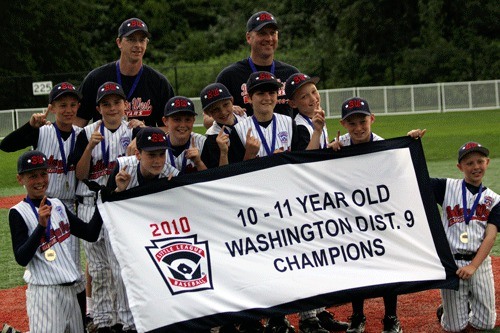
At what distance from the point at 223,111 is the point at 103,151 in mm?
1013

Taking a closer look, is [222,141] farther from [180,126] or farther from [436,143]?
[436,143]

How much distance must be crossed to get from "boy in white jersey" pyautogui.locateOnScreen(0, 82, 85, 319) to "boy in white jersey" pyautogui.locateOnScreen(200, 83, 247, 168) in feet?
3.54

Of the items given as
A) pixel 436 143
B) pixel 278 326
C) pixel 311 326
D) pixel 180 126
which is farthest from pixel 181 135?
pixel 436 143

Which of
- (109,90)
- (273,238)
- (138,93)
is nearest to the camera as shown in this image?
(273,238)

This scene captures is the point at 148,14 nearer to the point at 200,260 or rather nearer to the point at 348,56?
the point at 348,56

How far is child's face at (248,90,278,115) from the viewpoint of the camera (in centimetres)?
720

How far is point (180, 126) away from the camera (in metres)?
7.09

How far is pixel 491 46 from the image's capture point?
40375mm

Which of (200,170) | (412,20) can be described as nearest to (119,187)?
(200,170)

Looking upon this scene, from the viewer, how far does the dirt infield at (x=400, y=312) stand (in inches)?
289

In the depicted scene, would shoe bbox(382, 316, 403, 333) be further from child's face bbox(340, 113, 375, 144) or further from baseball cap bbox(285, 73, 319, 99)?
baseball cap bbox(285, 73, 319, 99)

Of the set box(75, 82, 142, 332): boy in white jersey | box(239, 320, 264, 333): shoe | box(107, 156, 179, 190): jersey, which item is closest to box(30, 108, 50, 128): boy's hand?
box(75, 82, 142, 332): boy in white jersey

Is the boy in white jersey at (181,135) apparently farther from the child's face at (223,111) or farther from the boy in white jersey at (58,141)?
the boy in white jersey at (58,141)

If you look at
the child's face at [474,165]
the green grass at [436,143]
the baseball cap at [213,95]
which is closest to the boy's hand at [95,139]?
the baseball cap at [213,95]
